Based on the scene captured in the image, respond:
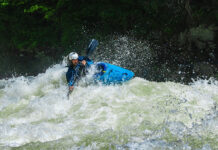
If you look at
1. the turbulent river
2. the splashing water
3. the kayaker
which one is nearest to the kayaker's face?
the kayaker

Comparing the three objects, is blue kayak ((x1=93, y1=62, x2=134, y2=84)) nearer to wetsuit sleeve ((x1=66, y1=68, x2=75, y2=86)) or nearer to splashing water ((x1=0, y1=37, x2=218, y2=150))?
splashing water ((x1=0, y1=37, x2=218, y2=150))

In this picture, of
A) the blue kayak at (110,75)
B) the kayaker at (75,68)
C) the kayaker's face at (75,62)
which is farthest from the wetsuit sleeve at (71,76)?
the blue kayak at (110,75)

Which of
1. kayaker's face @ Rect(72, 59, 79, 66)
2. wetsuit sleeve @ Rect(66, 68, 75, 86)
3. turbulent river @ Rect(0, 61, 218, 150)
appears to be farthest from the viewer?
kayaker's face @ Rect(72, 59, 79, 66)

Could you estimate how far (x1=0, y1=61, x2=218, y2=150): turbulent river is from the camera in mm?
3331

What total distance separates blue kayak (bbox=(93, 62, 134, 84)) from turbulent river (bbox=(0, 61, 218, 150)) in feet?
0.46

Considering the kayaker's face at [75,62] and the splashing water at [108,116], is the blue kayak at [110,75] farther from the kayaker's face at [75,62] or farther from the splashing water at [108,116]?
the kayaker's face at [75,62]

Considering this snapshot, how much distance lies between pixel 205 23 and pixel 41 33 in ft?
18.4

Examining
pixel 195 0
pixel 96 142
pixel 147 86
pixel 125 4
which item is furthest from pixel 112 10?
pixel 96 142

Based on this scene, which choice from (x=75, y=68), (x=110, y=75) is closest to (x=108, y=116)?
(x=110, y=75)

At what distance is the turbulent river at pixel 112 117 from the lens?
10.9 ft

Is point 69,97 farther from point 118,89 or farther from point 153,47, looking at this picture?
point 153,47

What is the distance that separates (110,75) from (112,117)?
155cm

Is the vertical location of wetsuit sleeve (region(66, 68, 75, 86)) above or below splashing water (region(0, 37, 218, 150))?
above

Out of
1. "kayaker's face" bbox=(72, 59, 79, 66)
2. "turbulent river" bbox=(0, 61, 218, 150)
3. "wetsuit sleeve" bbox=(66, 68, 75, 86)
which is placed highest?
"kayaker's face" bbox=(72, 59, 79, 66)
